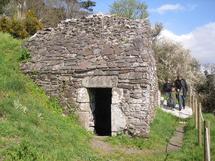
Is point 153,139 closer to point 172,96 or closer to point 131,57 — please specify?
point 131,57

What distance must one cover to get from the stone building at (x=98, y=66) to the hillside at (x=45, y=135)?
43 centimetres

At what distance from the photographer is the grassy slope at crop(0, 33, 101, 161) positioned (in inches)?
282

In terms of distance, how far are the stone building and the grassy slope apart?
565 millimetres

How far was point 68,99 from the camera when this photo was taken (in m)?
12.0

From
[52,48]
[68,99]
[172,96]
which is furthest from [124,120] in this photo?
[172,96]

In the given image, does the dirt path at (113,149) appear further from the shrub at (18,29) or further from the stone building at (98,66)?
the shrub at (18,29)

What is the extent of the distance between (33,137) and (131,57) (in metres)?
4.85

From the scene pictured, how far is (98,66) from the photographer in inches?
470

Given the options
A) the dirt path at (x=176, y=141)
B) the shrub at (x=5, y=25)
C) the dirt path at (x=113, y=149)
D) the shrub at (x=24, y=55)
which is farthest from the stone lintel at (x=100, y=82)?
the shrub at (x=5, y=25)

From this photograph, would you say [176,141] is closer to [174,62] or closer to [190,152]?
[190,152]

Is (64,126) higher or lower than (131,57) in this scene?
lower

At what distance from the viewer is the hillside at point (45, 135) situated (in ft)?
24.3

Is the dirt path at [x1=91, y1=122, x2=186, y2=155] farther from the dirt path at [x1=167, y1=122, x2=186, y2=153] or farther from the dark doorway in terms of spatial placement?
the dark doorway

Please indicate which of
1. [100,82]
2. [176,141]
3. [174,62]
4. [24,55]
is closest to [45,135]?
[100,82]
